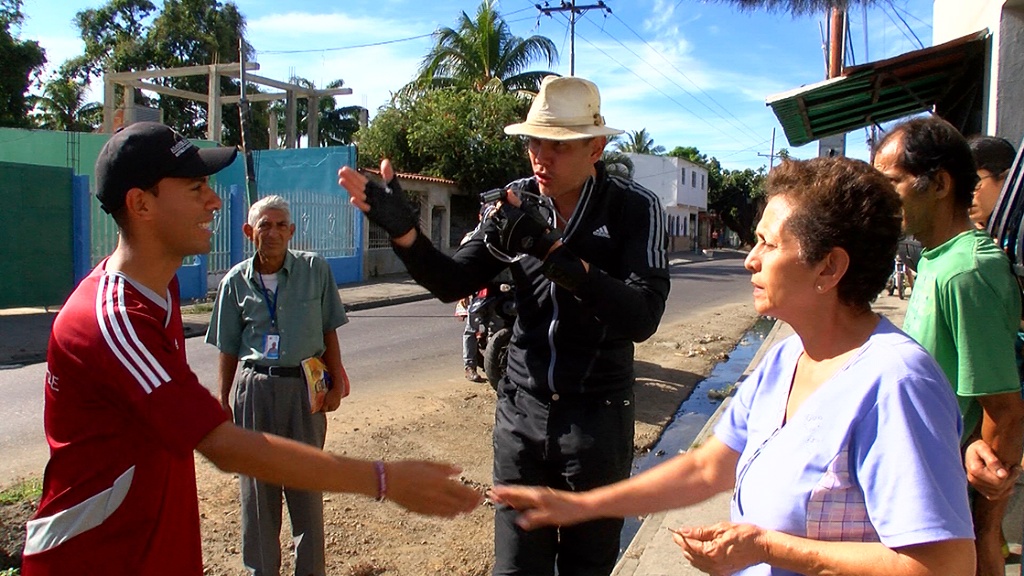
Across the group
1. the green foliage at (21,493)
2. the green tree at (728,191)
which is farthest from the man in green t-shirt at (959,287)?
the green tree at (728,191)

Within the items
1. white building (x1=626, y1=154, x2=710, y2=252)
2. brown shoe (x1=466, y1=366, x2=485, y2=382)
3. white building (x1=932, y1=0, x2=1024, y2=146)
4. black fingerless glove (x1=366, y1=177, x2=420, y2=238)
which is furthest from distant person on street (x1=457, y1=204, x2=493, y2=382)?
white building (x1=626, y1=154, x2=710, y2=252)

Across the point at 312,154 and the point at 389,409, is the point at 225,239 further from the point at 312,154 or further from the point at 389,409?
the point at 389,409

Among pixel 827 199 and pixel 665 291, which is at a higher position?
pixel 827 199

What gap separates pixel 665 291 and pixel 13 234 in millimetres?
13940

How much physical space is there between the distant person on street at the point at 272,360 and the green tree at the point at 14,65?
899 inches

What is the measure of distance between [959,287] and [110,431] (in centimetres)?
236

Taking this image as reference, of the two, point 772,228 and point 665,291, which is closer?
point 772,228

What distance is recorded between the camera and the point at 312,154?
1944 cm

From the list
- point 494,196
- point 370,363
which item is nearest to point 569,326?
point 494,196

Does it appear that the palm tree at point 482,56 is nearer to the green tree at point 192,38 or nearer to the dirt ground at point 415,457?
the green tree at point 192,38

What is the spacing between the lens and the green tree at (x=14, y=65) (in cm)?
2200

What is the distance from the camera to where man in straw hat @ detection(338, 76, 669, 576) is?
262 centimetres

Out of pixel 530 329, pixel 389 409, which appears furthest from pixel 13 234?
pixel 530 329

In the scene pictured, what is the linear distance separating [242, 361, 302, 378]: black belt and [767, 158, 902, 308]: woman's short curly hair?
2.78m
